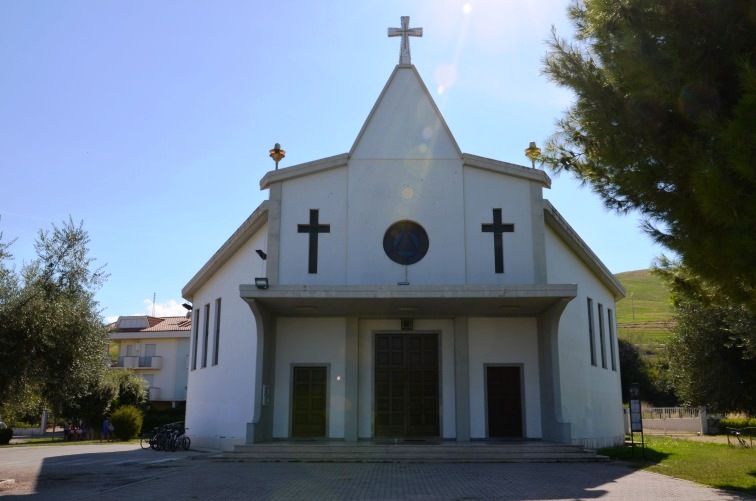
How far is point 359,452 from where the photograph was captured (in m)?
15.8

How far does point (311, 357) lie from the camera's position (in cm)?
1902

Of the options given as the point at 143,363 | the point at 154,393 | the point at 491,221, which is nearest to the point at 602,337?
the point at 491,221

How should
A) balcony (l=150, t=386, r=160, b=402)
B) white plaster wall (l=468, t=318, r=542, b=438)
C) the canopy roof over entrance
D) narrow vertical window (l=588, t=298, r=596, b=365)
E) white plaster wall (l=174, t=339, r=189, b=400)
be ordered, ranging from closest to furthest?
the canopy roof over entrance < white plaster wall (l=468, t=318, r=542, b=438) < narrow vertical window (l=588, t=298, r=596, b=365) < white plaster wall (l=174, t=339, r=189, b=400) < balcony (l=150, t=386, r=160, b=402)

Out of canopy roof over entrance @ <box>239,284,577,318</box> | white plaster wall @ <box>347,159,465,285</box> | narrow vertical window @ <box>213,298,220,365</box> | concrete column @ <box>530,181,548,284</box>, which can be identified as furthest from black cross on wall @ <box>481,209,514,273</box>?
narrow vertical window @ <box>213,298,220,365</box>

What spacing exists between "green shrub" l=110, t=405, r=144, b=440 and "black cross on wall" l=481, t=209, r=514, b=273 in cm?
2289

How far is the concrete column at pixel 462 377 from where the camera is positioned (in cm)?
1800

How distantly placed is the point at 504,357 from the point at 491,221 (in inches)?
148

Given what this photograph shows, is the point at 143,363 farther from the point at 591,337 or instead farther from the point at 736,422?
the point at 736,422

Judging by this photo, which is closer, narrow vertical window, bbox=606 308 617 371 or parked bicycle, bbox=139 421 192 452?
parked bicycle, bbox=139 421 192 452

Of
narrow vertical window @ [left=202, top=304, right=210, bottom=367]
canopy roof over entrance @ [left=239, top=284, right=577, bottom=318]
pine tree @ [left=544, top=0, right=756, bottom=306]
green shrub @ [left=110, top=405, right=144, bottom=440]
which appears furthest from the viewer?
green shrub @ [left=110, top=405, right=144, bottom=440]

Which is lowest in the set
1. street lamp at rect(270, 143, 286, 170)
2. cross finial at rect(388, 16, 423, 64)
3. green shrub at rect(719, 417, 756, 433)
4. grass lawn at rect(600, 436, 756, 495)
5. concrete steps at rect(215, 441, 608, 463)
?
grass lawn at rect(600, 436, 756, 495)

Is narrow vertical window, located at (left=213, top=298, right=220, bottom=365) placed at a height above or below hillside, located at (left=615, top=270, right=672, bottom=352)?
below

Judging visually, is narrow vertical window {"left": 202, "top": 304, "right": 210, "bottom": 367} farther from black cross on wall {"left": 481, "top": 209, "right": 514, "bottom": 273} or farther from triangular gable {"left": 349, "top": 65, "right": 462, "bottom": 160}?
black cross on wall {"left": 481, "top": 209, "right": 514, "bottom": 273}

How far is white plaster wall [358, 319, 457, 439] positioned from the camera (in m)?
18.6
